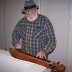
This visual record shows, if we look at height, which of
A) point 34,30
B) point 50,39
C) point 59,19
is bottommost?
point 50,39

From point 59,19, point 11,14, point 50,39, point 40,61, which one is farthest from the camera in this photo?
point 11,14

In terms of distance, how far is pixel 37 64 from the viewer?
937mm

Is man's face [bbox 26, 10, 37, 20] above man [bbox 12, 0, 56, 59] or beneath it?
above

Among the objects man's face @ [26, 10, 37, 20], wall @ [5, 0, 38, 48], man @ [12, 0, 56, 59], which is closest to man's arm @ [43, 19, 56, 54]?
man @ [12, 0, 56, 59]

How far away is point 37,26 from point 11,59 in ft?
4.70

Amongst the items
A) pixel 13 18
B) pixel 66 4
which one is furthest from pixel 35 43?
pixel 13 18

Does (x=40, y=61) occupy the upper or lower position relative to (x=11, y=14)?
lower

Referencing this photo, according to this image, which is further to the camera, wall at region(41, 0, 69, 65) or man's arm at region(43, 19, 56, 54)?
wall at region(41, 0, 69, 65)

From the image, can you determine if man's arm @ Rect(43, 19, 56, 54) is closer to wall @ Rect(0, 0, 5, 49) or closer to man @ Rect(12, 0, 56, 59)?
man @ Rect(12, 0, 56, 59)

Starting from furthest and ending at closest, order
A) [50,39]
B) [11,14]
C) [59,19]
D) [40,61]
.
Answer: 1. [11,14]
2. [59,19]
3. [50,39]
4. [40,61]

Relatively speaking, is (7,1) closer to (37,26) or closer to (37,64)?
(37,26)

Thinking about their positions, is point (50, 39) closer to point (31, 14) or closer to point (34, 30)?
point (34, 30)

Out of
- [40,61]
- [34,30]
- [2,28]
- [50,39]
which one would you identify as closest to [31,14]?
[34,30]

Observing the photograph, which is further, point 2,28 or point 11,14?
point 2,28
